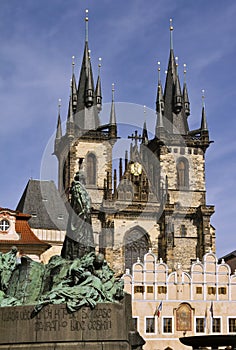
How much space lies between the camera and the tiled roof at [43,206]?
4575 centimetres

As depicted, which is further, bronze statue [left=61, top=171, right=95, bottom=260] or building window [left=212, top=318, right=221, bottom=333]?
building window [left=212, top=318, right=221, bottom=333]

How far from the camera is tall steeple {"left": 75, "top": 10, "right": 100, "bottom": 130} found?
60.4 m

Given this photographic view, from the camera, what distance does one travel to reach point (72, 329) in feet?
40.4

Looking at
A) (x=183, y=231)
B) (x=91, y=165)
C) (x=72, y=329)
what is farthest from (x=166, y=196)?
(x=72, y=329)

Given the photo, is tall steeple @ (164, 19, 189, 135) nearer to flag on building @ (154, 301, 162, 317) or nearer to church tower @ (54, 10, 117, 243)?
church tower @ (54, 10, 117, 243)

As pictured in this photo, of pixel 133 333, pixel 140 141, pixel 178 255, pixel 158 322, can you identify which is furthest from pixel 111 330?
pixel 140 141

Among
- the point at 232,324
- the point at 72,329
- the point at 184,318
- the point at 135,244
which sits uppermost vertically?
the point at 135,244

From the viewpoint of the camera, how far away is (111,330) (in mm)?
12359

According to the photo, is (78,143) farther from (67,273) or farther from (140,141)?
(67,273)

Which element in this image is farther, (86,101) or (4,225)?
(86,101)

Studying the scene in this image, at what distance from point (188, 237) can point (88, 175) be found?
10.2 m

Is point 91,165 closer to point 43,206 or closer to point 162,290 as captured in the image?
point 43,206

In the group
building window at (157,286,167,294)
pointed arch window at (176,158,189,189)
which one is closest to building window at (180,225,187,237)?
pointed arch window at (176,158,189,189)

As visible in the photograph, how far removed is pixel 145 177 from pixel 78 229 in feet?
152
